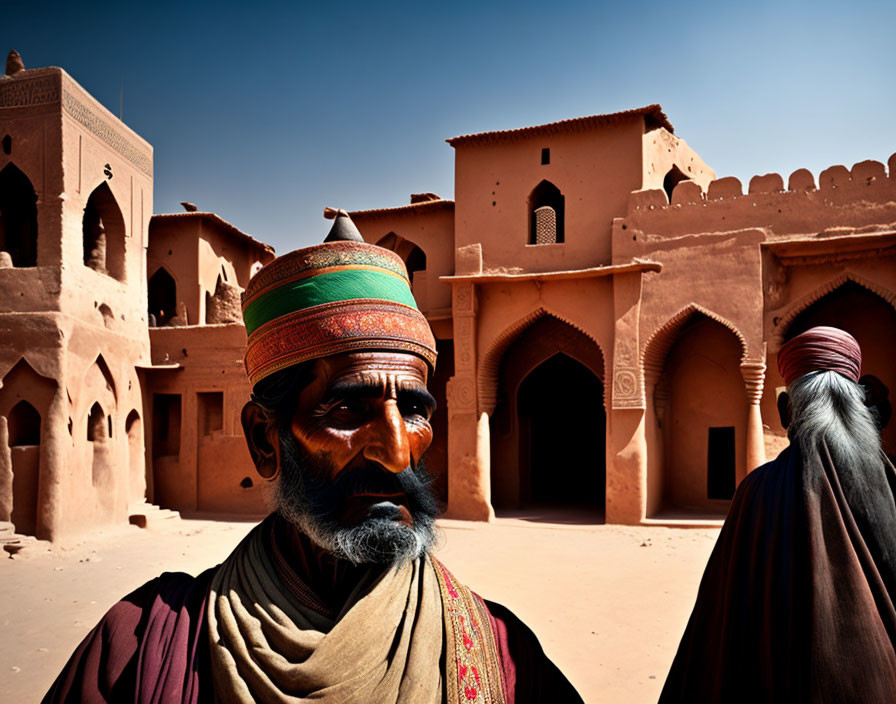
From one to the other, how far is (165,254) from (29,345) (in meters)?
7.49

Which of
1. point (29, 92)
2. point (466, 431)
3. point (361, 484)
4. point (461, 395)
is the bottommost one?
point (466, 431)

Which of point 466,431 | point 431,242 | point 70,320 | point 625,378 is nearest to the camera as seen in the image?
point 70,320

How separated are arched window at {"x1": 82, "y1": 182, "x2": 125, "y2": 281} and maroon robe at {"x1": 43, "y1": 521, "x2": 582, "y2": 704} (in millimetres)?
16090

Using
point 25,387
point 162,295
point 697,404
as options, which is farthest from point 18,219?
point 697,404

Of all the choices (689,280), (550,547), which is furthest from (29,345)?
(689,280)

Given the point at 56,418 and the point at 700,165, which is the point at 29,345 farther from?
the point at 700,165

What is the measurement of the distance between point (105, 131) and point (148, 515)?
8.29 meters

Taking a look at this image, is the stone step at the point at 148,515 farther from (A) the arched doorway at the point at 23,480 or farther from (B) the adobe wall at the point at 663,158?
(B) the adobe wall at the point at 663,158

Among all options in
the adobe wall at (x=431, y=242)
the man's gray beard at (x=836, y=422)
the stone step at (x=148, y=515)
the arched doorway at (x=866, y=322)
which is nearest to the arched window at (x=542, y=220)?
the adobe wall at (x=431, y=242)

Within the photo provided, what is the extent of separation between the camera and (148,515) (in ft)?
49.8

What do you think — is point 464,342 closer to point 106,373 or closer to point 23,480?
point 106,373

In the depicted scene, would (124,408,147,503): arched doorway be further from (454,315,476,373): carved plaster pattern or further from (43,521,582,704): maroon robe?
(43,521,582,704): maroon robe

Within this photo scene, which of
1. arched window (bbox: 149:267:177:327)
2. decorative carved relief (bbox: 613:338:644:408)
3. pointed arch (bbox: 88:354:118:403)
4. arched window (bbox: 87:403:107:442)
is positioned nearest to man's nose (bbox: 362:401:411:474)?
decorative carved relief (bbox: 613:338:644:408)

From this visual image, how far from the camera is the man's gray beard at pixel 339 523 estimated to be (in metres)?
1.65
